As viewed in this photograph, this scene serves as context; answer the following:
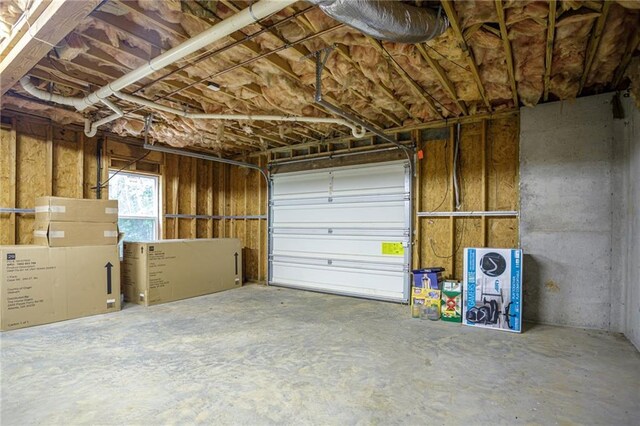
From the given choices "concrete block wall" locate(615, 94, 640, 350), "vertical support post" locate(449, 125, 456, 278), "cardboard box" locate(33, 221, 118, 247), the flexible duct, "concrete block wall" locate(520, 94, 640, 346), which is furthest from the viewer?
"vertical support post" locate(449, 125, 456, 278)

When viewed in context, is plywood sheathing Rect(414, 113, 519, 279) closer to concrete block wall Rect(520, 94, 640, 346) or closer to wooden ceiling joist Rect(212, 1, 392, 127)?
concrete block wall Rect(520, 94, 640, 346)

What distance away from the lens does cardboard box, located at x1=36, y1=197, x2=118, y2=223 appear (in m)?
3.83

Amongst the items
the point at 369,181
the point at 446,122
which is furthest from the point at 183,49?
the point at 446,122

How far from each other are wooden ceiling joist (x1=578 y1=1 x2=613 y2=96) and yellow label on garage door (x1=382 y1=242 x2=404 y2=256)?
281 cm

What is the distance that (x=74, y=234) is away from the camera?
13.1 ft

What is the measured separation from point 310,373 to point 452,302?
2.13 meters

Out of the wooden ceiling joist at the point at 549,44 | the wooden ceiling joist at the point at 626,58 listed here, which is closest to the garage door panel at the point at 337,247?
the wooden ceiling joist at the point at 549,44

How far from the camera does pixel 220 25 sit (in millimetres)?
2258

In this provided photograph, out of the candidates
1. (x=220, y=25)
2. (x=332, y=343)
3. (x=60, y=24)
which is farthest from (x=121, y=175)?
(x=332, y=343)

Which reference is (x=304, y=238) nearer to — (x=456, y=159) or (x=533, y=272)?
(x=456, y=159)

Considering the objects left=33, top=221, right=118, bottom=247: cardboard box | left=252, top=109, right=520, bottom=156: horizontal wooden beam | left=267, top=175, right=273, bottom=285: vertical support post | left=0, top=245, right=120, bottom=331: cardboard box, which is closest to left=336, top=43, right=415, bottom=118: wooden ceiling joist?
left=252, top=109, right=520, bottom=156: horizontal wooden beam

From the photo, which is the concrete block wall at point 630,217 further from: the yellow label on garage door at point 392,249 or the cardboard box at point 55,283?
the cardboard box at point 55,283

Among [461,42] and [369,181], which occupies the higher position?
[461,42]

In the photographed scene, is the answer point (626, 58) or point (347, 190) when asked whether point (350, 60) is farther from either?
point (347, 190)
